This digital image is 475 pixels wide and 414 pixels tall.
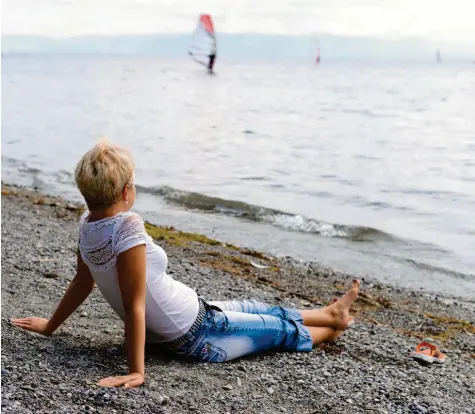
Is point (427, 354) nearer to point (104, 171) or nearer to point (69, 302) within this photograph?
point (69, 302)

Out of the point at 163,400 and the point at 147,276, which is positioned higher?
the point at 147,276

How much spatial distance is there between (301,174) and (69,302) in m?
14.8

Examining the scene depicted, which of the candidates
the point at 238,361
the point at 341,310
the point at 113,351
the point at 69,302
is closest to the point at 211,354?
the point at 238,361

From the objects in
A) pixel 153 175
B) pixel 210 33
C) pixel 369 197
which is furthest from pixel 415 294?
pixel 210 33

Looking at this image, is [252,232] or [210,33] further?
[210,33]

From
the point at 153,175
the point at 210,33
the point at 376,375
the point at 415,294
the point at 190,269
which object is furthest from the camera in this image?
the point at 210,33

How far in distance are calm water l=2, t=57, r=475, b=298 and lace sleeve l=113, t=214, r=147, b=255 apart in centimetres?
643

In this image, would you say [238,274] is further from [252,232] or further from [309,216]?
[309,216]

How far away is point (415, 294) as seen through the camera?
878 centimetres

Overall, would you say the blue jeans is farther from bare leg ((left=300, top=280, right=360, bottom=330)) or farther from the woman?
bare leg ((left=300, top=280, right=360, bottom=330))

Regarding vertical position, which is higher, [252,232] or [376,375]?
[376,375]

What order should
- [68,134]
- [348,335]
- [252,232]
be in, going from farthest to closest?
[68,134]
[252,232]
[348,335]

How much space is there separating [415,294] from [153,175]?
10.8 m

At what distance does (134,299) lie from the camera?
3.89 m
